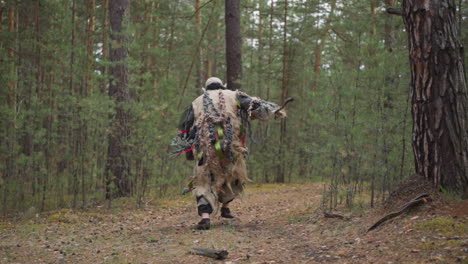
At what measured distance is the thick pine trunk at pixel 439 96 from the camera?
4070 mm

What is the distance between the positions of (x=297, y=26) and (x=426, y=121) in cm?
1045

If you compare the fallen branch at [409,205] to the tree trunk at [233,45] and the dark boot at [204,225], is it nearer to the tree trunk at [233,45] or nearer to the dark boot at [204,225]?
the dark boot at [204,225]

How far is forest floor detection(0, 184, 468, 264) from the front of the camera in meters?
3.44

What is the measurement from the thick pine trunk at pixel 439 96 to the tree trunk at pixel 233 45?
546 centimetres

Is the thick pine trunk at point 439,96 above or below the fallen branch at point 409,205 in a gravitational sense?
above

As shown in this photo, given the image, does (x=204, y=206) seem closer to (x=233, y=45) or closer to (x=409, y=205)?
(x=409, y=205)

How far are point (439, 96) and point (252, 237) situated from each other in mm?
2620

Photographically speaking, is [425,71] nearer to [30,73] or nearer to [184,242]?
[184,242]

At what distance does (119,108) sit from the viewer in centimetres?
841

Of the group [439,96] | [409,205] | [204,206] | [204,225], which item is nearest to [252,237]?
[204,225]

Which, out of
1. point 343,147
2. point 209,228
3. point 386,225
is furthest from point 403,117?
point 209,228

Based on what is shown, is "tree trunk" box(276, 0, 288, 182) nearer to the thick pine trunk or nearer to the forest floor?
the forest floor

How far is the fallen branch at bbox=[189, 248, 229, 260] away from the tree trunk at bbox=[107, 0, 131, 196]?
435 centimetres

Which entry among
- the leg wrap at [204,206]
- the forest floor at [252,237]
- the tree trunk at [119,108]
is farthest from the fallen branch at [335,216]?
the tree trunk at [119,108]
